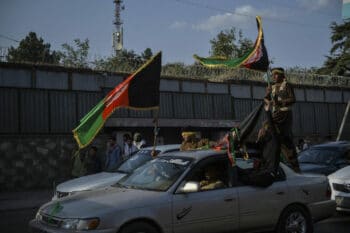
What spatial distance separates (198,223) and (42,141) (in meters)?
12.1

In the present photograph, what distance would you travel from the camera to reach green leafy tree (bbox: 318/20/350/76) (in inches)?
1731

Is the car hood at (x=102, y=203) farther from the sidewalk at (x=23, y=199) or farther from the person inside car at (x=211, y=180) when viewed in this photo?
the sidewalk at (x=23, y=199)

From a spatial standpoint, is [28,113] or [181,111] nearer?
[28,113]

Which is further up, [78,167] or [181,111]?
[181,111]

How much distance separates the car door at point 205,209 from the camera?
662 cm

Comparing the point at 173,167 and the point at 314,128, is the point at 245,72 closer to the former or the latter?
the point at 314,128

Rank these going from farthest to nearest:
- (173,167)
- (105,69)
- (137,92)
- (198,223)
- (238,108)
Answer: (238,108) → (105,69) → (137,92) → (173,167) → (198,223)

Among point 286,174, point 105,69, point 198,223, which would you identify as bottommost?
point 198,223

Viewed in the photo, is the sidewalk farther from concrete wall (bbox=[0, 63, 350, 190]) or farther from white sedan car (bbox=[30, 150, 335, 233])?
white sedan car (bbox=[30, 150, 335, 233])

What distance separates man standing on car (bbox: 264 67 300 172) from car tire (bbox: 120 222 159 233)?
2896 millimetres

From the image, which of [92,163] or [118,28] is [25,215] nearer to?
[92,163]

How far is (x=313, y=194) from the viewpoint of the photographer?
8133 mm

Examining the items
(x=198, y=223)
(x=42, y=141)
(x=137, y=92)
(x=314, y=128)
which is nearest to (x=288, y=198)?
(x=198, y=223)

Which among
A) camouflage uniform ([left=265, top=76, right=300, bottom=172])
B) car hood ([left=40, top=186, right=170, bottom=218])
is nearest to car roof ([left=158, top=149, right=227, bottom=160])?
car hood ([left=40, top=186, right=170, bottom=218])
